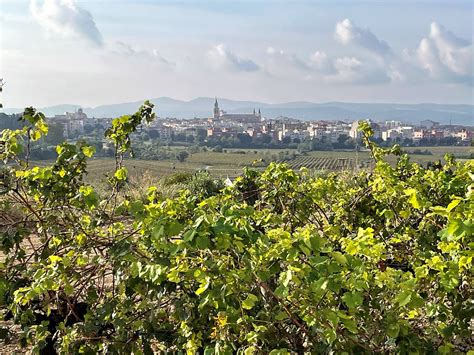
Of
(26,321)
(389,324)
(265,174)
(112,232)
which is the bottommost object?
(26,321)

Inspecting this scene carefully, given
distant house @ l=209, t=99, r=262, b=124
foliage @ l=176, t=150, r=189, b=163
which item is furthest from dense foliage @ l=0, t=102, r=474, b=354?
distant house @ l=209, t=99, r=262, b=124

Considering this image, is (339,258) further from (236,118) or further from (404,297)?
(236,118)

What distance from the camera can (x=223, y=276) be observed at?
5.92 feet

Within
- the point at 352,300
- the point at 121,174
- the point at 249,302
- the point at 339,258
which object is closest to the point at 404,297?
the point at 352,300

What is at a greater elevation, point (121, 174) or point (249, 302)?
point (121, 174)

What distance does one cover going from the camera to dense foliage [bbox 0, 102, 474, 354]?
5.42 ft

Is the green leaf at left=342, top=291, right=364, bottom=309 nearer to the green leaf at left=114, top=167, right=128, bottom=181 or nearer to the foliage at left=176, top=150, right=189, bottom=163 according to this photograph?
the green leaf at left=114, top=167, right=128, bottom=181

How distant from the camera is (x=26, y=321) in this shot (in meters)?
2.47

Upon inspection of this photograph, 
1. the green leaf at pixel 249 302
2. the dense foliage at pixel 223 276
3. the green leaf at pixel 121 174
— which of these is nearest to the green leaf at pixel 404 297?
the dense foliage at pixel 223 276

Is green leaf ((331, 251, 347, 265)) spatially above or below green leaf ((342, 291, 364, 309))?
above

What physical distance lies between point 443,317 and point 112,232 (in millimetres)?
1776

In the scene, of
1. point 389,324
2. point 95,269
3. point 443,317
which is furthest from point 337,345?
point 95,269

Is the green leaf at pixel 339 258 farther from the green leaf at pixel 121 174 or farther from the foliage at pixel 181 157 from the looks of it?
the foliage at pixel 181 157

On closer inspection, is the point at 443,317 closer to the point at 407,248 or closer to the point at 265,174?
the point at 407,248
